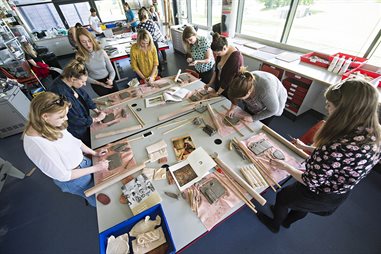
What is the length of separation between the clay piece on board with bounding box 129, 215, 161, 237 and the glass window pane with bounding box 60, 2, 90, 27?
8.49 meters

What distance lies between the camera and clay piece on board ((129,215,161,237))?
3.47ft

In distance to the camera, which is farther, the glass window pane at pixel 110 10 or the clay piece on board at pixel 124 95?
the glass window pane at pixel 110 10

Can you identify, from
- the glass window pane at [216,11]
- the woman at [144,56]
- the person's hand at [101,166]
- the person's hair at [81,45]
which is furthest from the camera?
the glass window pane at [216,11]

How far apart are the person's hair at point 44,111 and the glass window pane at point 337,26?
4.04m

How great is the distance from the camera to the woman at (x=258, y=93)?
1509 millimetres

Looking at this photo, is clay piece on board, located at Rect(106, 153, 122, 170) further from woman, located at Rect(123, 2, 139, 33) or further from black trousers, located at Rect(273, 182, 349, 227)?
woman, located at Rect(123, 2, 139, 33)

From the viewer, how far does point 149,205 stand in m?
1.19

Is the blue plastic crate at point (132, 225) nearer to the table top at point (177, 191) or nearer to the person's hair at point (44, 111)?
the table top at point (177, 191)

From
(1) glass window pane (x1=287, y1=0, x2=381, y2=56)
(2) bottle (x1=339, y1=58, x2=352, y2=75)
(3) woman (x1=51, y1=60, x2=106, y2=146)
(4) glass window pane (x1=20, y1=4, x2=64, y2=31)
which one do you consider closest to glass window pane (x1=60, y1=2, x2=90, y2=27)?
(4) glass window pane (x1=20, y1=4, x2=64, y2=31)

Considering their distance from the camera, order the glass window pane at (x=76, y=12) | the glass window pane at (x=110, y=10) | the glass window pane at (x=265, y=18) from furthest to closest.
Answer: the glass window pane at (x=110, y=10)
the glass window pane at (x=76, y=12)
the glass window pane at (x=265, y=18)

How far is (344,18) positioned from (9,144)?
632cm

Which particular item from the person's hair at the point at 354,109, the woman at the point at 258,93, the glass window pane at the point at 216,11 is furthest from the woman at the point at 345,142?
the glass window pane at the point at 216,11

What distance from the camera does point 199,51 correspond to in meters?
2.72

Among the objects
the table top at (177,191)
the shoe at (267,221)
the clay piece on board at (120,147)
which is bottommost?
the shoe at (267,221)
